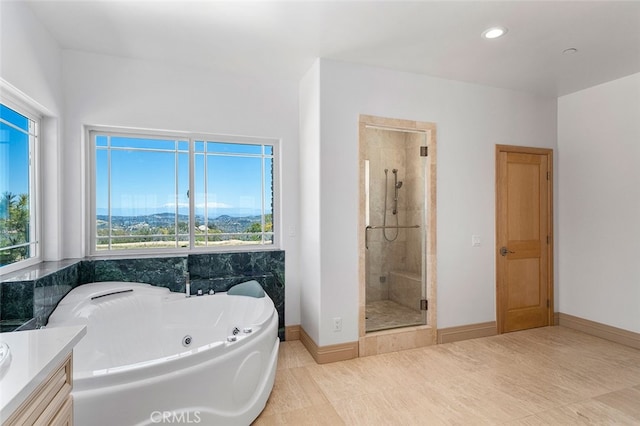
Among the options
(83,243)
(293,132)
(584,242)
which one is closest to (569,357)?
(584,242)

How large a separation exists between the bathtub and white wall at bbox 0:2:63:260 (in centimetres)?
70

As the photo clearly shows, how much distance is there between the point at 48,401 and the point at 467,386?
8.41 ft

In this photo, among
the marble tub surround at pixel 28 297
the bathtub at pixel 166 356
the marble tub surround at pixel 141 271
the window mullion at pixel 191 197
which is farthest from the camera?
the window mullion at pixel 191 197

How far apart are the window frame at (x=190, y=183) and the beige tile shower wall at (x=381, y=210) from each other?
1.00 metres

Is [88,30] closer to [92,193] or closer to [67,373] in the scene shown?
[92,193]

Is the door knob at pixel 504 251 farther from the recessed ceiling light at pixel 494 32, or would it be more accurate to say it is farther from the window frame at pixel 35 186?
the window frame at pixel 35 186

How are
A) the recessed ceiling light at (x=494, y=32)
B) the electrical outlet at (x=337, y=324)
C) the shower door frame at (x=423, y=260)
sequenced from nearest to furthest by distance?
the recessed ceiling light at (x=494, y=32) < the electrical outlet at (x=337, y=324) < the shower door frame at (x=423, y=260)

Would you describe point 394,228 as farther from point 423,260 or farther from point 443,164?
point 443,164

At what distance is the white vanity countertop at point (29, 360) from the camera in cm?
80

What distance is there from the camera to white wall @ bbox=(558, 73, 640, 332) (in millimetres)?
3281

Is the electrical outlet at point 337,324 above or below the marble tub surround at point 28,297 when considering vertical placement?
below

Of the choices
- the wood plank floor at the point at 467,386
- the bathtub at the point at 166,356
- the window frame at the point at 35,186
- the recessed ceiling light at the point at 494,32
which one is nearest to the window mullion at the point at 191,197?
the bathtub at the point at 166,356

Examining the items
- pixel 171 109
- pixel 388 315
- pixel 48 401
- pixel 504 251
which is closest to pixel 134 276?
pixel 171 109

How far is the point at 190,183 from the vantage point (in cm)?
324
